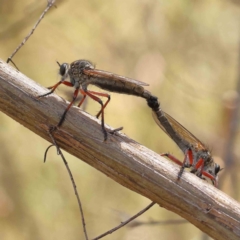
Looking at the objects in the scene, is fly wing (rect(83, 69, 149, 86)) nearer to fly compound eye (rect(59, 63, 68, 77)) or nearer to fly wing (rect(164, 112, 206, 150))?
fly compound eye (rect(59, 63, 68, 77))

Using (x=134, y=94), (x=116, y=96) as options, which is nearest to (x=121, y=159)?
(x=134, y=94)

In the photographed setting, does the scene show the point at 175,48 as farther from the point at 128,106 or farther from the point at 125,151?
the point at 125,151

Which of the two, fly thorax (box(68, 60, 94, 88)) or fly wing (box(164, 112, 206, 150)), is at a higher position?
fly wing (box(164, 112, 206, 150))

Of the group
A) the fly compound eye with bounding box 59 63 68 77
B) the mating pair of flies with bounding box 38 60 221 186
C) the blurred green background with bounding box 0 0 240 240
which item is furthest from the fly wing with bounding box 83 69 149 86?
the blurred green background with bounding box 0 0 240 240

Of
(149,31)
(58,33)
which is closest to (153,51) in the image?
(149,31)

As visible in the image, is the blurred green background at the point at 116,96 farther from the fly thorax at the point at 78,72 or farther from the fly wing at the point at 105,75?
the fly wing at the point at 105,75

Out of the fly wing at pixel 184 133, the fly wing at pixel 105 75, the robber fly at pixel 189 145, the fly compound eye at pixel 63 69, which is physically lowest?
the fly compound eye at pixel 63 69

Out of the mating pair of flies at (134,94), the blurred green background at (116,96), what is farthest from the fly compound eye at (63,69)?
the blurred green background at (116,96)
